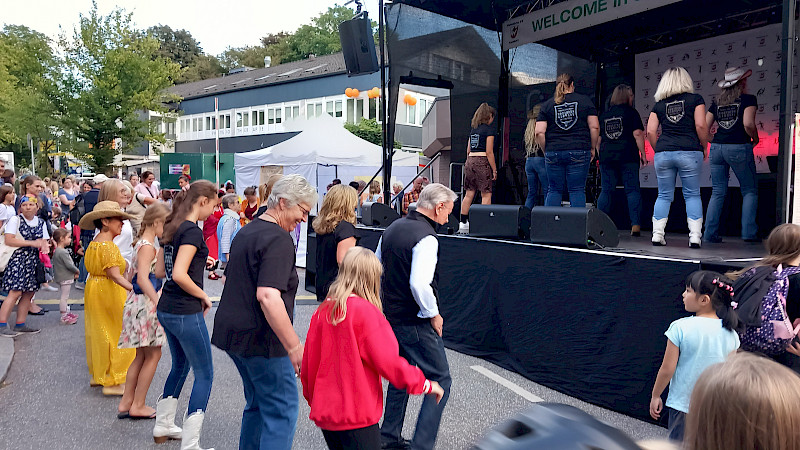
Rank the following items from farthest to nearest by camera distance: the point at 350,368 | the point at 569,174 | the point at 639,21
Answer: the point at 639,21, the point at 569,174, the point at 350,368

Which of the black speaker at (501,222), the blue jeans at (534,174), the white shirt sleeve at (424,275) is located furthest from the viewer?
the blue jeans at (534,174)

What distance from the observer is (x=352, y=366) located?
269 centimetres

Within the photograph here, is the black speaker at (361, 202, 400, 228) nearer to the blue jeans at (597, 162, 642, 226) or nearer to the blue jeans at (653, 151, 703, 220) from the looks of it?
the blue jeans at (597, 162, 642, 226)

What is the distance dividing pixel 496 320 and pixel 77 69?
93.7 feet

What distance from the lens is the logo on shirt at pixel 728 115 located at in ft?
19.5

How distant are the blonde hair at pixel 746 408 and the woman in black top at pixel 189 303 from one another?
3095mm

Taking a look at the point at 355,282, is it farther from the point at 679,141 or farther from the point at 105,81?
the point at 105,81

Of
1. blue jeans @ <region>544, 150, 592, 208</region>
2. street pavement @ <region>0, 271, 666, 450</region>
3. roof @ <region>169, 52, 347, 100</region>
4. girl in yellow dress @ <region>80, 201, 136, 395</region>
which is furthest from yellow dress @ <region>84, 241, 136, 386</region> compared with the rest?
roof @ <region>169, 52, 347, 100</region>

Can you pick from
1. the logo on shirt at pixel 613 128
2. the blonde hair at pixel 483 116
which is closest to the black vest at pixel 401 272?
the logo on shirt at pixel 613 128

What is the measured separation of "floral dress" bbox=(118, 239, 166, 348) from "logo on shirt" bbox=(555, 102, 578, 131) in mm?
4415

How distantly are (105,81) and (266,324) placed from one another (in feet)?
96.5

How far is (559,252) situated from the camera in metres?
5.29

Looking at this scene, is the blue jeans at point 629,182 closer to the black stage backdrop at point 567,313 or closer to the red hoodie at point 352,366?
the black stage backdrop at point 567,313

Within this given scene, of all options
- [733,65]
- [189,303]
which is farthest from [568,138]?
[189,303]
